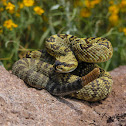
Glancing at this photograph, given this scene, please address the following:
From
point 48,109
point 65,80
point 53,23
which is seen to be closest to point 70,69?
point 65,80

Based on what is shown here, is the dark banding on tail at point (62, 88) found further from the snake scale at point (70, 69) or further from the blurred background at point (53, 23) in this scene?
the blurred background at point (53, 23)

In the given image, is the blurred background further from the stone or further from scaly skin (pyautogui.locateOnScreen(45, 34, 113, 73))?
the stone

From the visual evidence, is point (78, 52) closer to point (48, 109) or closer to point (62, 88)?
point (62, 88)

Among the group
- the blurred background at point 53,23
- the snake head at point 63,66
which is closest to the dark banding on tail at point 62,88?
the snake head at point 63,66

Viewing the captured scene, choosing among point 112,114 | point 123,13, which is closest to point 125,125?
point 112,114

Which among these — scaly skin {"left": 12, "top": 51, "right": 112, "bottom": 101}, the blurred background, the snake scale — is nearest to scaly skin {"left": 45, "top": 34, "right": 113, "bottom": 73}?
the snake scale

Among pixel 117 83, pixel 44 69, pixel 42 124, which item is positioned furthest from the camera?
pixel 117 83

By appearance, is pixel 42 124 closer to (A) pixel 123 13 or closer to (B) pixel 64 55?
(B) pixel 64 55
